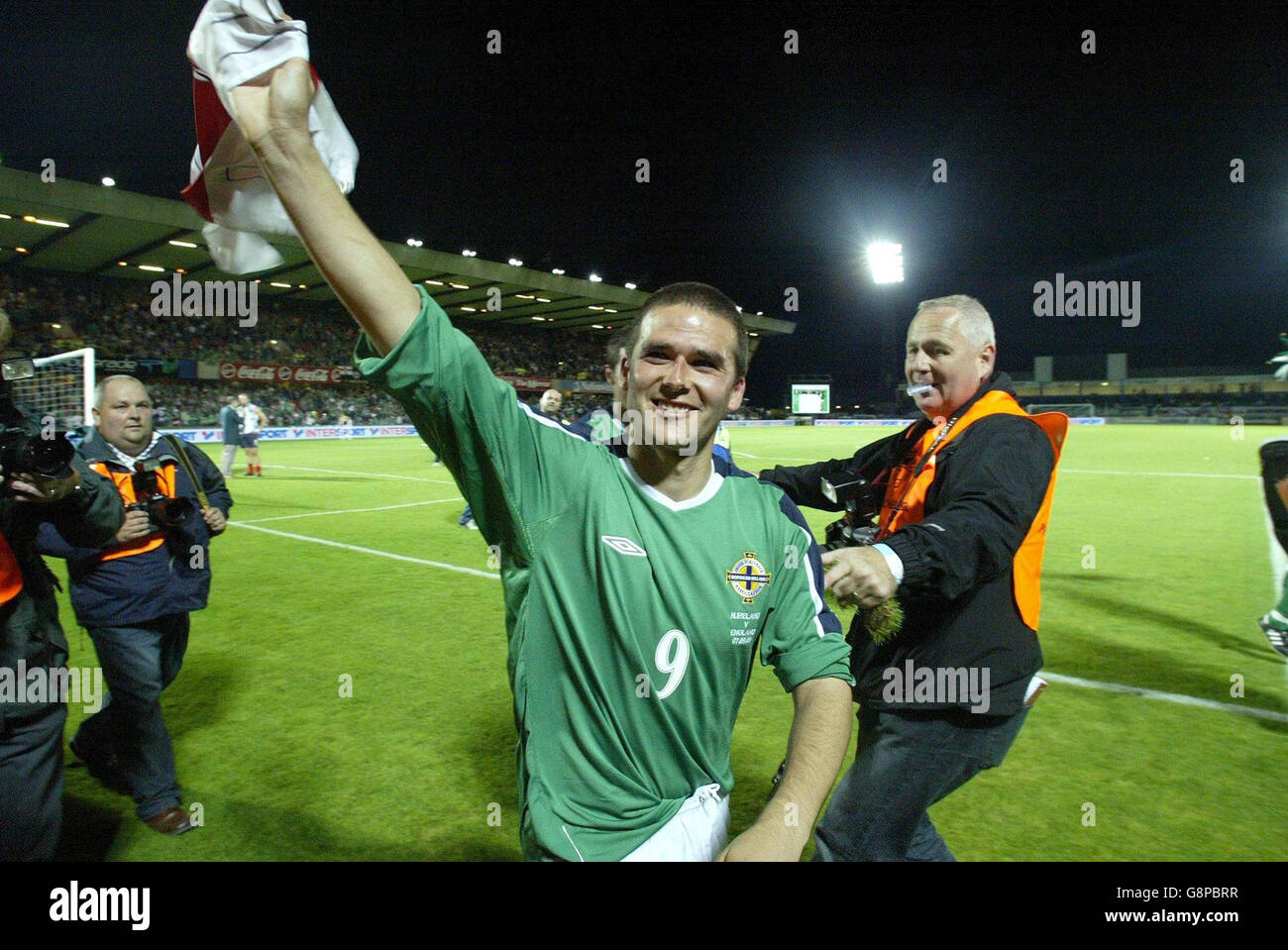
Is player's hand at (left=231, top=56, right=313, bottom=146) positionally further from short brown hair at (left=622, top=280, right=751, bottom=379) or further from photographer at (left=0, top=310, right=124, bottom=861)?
photographer at (left=0, top=310, right=124, bottom=861)

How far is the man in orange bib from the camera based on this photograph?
87.7 inches

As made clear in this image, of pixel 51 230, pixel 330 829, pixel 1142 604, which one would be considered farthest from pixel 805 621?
pixel 51 230

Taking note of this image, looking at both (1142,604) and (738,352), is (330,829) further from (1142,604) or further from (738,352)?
(1142,604)

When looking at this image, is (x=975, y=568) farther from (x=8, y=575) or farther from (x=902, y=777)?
(x=8, y=575)

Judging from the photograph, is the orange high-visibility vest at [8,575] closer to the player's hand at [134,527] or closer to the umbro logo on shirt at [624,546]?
the player's hand at [134,527]

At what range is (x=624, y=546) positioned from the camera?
1696 mm

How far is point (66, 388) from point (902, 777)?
6.57 meters

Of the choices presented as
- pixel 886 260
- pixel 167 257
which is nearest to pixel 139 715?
pixel 167 257

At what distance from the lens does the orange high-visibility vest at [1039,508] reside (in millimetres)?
2492

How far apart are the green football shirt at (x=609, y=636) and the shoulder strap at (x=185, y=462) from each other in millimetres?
3718

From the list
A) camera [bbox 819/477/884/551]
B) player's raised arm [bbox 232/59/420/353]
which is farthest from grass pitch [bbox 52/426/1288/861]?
player's raised arm [bbox 232/59/420/353]

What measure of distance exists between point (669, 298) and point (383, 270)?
0.69 metres

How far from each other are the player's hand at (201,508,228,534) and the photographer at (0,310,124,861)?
1764 millimetres

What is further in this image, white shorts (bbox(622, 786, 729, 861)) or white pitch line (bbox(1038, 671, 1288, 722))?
white pitch line (bbox(1038, 671, 1288, 722))
